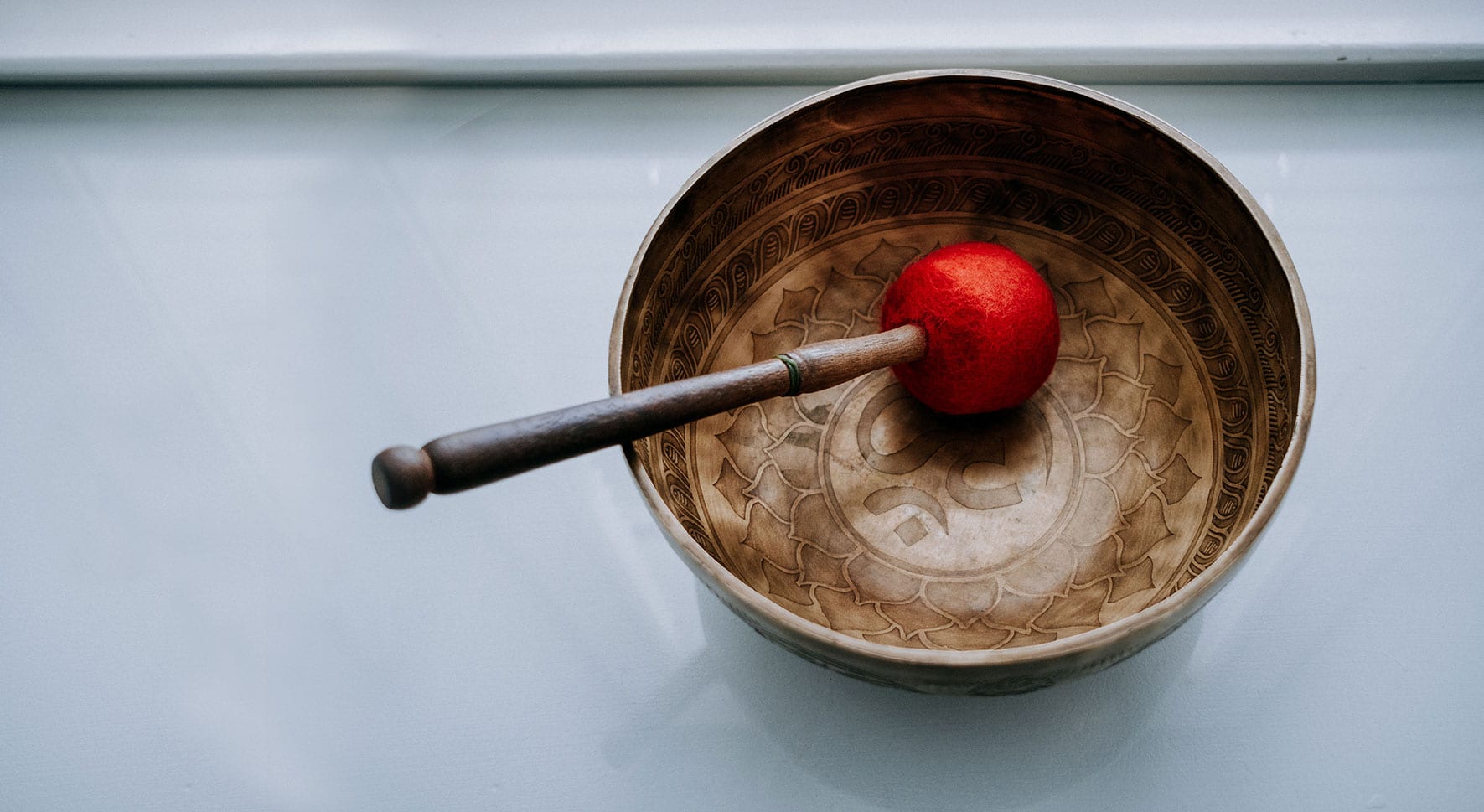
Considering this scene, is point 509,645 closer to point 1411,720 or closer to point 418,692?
point 418,692

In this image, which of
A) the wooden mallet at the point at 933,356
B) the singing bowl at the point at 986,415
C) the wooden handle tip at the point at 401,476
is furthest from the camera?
the singing bowl at the point at 986,415

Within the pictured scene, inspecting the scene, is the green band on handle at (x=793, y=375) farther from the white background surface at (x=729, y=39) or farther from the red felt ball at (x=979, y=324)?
the white background surface at (x=729, y=39)

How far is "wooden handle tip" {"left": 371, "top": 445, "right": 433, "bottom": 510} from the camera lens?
65 cm

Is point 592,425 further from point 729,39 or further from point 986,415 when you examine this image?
point 729,39

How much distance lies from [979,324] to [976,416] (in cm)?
14

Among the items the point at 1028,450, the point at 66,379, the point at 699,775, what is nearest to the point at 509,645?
the point at 699,775

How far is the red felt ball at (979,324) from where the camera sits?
92cm

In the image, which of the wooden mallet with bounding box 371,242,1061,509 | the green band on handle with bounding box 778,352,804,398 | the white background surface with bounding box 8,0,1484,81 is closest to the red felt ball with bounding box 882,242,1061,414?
the wooden mallet with bounding box 371,242,1061,509

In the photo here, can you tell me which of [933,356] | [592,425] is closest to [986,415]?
[933,356]

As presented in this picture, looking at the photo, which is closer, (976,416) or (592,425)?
(592,425)

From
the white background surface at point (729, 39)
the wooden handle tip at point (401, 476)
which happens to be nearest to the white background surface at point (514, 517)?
the white background surface at point (729, 39)

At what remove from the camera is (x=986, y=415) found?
102 cm

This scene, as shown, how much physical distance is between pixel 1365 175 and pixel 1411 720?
2.05 feet

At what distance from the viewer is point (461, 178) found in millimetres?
1275
